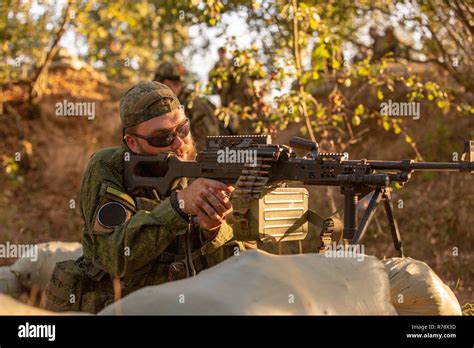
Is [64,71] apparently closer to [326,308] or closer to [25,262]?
[25,262]

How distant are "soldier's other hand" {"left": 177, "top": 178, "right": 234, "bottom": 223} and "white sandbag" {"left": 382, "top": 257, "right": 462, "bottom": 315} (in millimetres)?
916

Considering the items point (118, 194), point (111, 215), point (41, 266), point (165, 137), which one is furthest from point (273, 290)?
point (41, 266)

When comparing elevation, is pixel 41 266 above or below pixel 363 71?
below

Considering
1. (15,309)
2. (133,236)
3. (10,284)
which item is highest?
(133,236)

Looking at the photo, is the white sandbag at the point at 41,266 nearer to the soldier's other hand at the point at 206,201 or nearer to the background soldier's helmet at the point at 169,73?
the background soldier's helmet at the point at 169,73

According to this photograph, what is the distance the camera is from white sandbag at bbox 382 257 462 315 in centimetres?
376

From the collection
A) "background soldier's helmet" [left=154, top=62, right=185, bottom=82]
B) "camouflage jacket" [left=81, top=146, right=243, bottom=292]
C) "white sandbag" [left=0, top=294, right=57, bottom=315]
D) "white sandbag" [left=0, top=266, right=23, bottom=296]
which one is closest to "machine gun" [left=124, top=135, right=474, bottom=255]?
"camouflage jacket" [left=81, top=146, right=243, bottom=292]

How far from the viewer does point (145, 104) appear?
4.25m

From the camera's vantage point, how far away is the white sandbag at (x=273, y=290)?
2977mm

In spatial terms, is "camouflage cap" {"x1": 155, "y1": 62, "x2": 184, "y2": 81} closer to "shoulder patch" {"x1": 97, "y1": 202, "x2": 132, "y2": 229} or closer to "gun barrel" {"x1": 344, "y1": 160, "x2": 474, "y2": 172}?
"shoulder patch" {"x1": 97, "y1": 202, "x2": 132, "y2": 229}

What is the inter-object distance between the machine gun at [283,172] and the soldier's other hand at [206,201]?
69 mm

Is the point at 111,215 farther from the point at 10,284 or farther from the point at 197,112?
the point at 197,112

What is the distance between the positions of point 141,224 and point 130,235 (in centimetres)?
8
